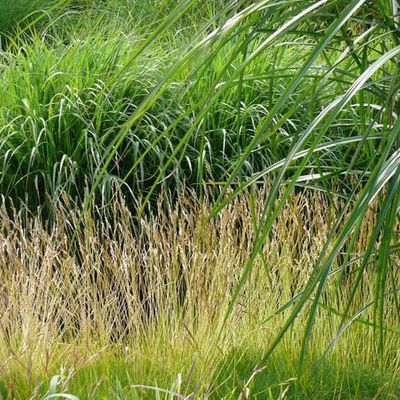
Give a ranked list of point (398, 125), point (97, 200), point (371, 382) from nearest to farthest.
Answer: point (398, 125)
point (371, 382)
point (97, 200)

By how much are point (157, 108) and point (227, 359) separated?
2.30 metres

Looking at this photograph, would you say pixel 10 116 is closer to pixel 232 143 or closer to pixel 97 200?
pixel 97 200

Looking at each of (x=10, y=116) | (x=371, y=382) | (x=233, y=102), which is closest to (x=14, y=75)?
(x=10, y=116)

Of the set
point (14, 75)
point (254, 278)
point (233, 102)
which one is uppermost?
point (14, 75)

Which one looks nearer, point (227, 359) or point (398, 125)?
point (398, 125)

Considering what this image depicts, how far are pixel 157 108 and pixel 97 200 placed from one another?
0.69 metres

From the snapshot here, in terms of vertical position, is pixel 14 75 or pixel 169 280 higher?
pixel 14 75

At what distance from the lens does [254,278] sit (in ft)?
12.9

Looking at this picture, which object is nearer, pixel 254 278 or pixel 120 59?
pixel 254 278

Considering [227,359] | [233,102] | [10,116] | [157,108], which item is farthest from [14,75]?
[227,359]

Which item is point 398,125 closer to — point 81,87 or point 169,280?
point 169,280

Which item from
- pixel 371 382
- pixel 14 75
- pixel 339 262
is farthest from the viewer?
pixel 14 75

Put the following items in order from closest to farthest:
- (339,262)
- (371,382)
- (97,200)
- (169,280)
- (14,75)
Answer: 1. (371,382)
2. (169,280)
3. (339,262)
4. (97,200)
5. (14,75)

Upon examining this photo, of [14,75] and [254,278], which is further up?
[14,75]
